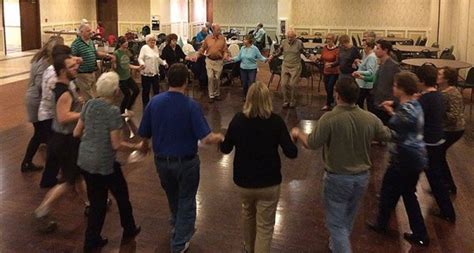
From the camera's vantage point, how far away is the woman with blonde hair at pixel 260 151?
10.9 feet

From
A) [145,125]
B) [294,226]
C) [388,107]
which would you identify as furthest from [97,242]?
[388,107]

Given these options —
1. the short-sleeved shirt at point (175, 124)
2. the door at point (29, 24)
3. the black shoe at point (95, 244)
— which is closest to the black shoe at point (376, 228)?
the short-sleeved shirt at point (175, 124)

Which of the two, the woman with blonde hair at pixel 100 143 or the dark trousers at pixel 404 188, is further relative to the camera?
the dark trousers at pixel 404 188

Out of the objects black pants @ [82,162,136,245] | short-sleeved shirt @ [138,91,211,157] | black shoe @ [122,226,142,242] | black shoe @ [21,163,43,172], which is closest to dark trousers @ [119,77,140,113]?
black shoe @ [21,163,43,172]

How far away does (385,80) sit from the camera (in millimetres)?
5770

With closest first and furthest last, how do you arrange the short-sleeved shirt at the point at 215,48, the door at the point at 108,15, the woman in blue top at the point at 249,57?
the woman in blue top at the point at 249,57 → the short-sleeved shirt at the point at 215,48 → the door at the point at 108,15

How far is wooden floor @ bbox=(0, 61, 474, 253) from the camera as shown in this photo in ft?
13.5

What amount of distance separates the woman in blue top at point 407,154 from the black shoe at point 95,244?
226 centimetres

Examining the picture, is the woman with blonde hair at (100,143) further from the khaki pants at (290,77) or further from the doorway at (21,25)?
the doorway at (21,25)

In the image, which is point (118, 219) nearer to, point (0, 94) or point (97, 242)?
point (97, 242)

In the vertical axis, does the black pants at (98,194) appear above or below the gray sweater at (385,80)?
below

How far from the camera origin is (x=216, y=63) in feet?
A: 32.8

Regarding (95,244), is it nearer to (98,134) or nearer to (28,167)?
(98,134)

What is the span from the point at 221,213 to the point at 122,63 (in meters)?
3.89
